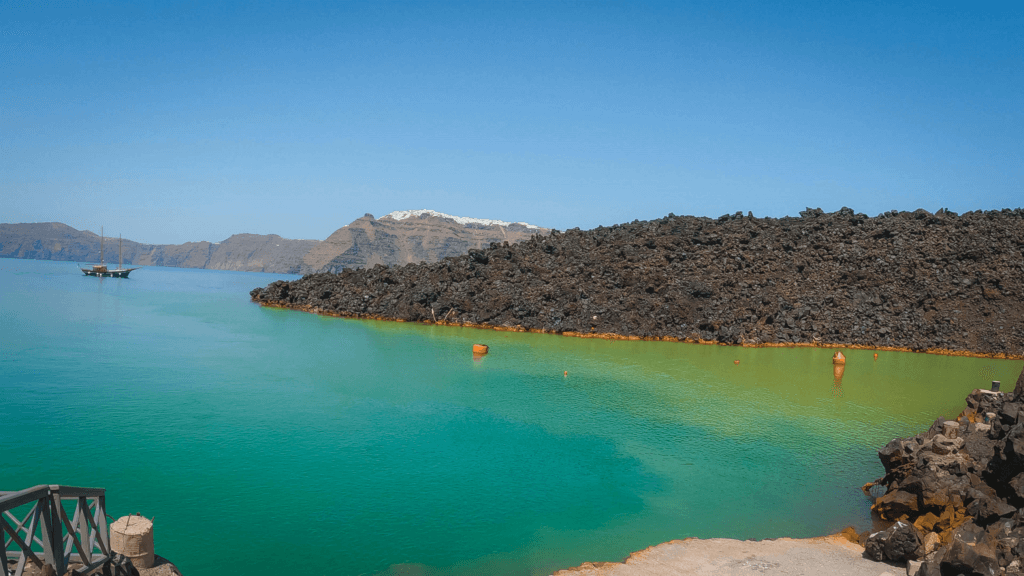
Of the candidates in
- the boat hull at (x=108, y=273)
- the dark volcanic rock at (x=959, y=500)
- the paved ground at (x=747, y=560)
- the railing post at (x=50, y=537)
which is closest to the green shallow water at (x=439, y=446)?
the paved ground at (x=747, y=560)

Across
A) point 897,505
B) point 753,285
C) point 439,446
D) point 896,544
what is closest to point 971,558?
point 896,544

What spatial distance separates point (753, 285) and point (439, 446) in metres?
31.6

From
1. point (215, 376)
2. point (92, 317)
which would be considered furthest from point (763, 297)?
point (92, 317)

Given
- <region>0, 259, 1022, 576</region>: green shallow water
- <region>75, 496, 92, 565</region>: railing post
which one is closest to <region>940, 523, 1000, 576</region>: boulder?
<region>0, 259, 1022, 576</region>: green shallow water

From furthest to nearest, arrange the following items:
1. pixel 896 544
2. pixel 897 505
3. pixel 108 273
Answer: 1. pixel 108 273
2. pixel 897 505
3. pixel 896 544

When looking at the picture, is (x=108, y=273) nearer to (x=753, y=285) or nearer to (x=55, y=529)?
(x=753, y=285)

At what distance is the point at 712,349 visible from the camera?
32719mm

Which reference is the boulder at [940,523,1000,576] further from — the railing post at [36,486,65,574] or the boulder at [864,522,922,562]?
the railing post at [36,486,65,574]

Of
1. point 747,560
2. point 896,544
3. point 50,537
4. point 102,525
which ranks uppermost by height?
point 50,537

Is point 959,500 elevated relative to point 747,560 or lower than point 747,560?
elevated

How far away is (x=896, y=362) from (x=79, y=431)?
33.9m

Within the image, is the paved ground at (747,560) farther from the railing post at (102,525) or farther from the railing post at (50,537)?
the railing post at (50,537)

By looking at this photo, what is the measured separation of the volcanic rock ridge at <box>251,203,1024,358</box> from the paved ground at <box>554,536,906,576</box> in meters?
26.9

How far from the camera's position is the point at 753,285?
129 feet
